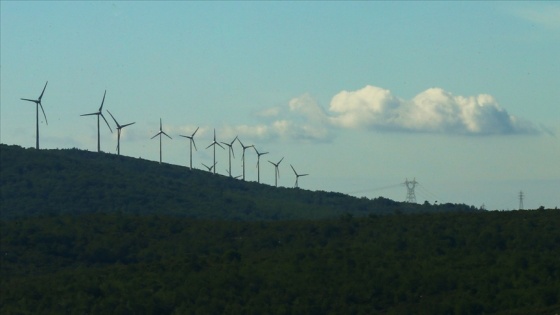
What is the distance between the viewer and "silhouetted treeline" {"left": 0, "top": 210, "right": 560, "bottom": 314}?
88.5m

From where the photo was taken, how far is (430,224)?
119375 millimetres

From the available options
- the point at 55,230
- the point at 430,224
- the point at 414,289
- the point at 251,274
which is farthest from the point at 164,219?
the point at 414,289

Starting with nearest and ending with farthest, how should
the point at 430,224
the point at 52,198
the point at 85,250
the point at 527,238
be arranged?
the point at 527,238
the point at 430,224
the point at 85,250
the point at 52,198

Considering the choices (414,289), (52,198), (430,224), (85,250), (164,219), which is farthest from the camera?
(52,198)

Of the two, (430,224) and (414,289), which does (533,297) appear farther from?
(430,224)

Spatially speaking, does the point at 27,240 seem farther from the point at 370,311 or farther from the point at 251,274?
the point at 370,311

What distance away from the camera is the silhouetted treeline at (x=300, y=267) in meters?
88.5

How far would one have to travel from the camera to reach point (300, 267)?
9938cm

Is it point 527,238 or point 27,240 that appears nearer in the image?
point 527,238

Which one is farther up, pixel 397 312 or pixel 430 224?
pixel 430 224

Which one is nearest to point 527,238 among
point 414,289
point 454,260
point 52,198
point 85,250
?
point 454,260

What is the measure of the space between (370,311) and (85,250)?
5098 cm

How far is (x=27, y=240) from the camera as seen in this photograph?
132875mm

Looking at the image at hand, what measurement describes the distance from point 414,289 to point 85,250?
50107 mm
